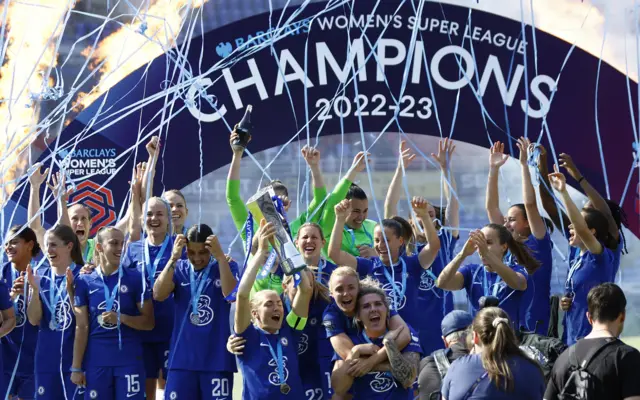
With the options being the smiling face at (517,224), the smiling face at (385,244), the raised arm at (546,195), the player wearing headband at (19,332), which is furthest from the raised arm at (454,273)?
the player wearing headband at (19,332)

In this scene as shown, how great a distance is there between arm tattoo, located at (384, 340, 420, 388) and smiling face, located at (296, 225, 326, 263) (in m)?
0.89

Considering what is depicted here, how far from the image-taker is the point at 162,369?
635cm

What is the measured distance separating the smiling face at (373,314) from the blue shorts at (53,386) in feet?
6.22

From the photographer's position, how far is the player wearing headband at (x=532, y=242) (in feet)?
20.4

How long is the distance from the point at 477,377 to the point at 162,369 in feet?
8.93

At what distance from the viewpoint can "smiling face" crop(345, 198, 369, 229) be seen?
21.8ft

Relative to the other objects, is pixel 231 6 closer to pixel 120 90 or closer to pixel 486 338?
pixel 120 90

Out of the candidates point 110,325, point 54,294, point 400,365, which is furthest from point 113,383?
point 400,365

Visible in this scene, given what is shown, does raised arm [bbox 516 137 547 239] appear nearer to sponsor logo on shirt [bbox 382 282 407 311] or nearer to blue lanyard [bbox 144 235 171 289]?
sponsor logo on shirt [bbox 382 282 407 311]

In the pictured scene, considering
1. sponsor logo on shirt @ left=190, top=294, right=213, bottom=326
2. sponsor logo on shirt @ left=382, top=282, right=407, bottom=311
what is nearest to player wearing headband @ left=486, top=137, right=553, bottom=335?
sponsor logo on shirt @ left=382, top=282, right=407, bottom=311

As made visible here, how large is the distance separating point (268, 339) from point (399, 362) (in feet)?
2.33

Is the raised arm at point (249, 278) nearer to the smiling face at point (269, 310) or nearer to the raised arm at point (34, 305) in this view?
the smiling face at point (269, 310)

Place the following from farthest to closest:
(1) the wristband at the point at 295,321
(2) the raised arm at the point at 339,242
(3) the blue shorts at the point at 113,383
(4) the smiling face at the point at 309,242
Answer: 1. (2) the raised arm at the point at 339,242
2. (3) the blue shorts at the point at 113,383
3. (4) the smiling face at the point at 309,242
4. (1) the wristband at the point at 295,321

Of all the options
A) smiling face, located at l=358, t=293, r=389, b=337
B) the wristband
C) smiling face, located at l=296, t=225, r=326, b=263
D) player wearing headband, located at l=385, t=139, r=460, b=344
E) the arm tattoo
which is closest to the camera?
the arm tattoo
